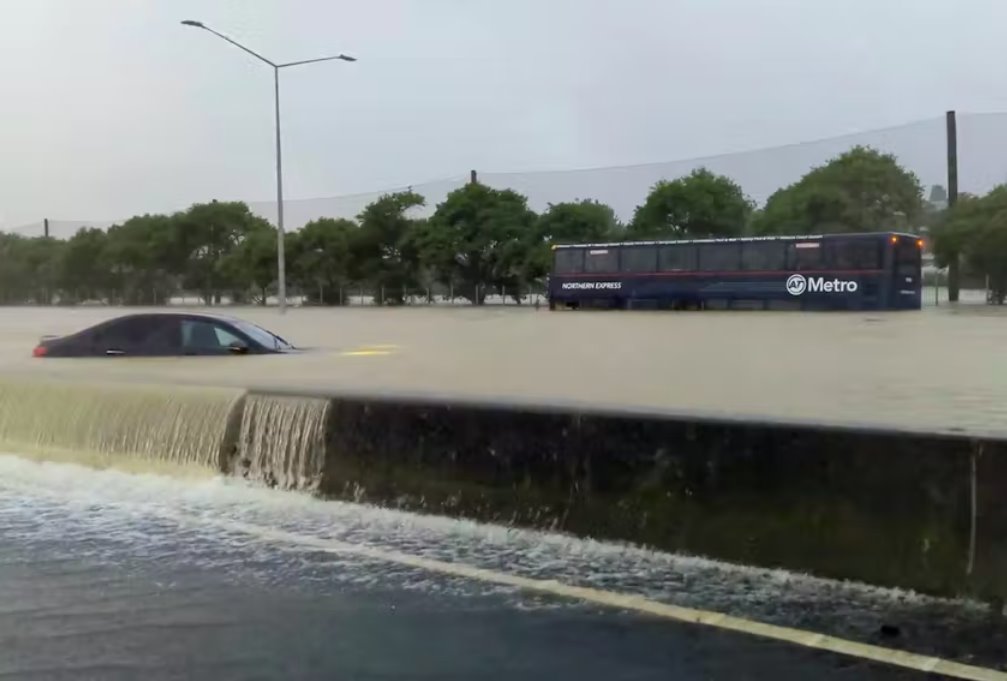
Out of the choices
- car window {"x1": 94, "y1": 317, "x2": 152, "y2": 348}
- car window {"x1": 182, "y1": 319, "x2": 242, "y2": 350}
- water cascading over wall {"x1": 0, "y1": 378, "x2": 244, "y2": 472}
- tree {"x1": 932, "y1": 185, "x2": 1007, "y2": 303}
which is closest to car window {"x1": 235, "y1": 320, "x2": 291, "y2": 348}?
car window {"x1": 182, "y1": 319, "x2": 242, "y2": 350}

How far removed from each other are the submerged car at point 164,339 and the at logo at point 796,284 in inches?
1029

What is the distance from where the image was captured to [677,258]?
40719 mm

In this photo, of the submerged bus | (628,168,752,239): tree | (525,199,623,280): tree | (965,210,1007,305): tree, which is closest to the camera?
the submerged bus

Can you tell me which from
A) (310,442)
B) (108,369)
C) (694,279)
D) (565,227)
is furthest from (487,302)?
(310,442)

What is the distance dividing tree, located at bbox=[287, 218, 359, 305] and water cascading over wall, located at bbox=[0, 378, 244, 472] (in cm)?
4770

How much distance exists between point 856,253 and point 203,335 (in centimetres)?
2681

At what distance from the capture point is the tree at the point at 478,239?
181 ft

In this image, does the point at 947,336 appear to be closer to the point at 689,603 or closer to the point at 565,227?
the point at 689,603

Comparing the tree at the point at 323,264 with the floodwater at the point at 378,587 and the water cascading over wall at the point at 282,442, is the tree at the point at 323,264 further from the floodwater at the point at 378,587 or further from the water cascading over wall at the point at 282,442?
the water cascading over wall at the point at 282,442

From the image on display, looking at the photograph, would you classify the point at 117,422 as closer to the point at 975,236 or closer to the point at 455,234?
the point at 975,236

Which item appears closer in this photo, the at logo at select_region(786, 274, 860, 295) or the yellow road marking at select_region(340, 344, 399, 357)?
the yellow road marking at select_region(340, 344, 399, 357)

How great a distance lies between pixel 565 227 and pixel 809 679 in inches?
1951

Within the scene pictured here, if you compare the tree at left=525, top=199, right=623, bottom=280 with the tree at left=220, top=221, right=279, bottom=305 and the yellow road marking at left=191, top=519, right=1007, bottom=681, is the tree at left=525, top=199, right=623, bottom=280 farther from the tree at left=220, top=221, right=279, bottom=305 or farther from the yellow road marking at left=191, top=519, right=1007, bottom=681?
the yellow road marking at left=191, top=519, right=1007, bottom=681

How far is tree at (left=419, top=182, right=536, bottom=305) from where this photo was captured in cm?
5509
